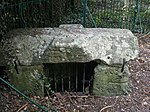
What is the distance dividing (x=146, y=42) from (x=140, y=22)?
0.77 meters

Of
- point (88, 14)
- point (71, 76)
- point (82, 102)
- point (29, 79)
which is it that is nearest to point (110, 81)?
point (82, 102)

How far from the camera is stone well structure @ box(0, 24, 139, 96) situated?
10.8 ft

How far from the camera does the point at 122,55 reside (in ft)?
11.0

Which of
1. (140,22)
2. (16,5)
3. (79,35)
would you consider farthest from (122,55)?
(140,22)

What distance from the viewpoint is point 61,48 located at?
10.7ft

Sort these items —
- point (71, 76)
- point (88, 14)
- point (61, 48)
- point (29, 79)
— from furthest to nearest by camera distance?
point (88, 14), point (71, 76), point (29, 79), point (61, 48)

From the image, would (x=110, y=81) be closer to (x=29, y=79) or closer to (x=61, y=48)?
(x=61, y=48)

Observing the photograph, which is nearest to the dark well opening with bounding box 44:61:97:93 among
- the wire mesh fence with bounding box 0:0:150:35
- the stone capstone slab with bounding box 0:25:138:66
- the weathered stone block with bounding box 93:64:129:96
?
the weathered stone block with bounding box 93:64:129:96

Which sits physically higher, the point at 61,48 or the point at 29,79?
the point at 61,48

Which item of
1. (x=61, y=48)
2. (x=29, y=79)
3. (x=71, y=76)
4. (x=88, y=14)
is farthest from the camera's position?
(x=88, y=14)

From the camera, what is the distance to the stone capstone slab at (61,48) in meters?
3.28

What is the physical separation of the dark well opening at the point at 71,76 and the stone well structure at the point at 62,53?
0.20m

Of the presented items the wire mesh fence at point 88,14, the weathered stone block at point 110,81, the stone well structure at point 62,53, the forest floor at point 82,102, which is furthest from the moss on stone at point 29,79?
the wire mesh fence at point 88,14

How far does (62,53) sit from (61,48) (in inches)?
2.6
